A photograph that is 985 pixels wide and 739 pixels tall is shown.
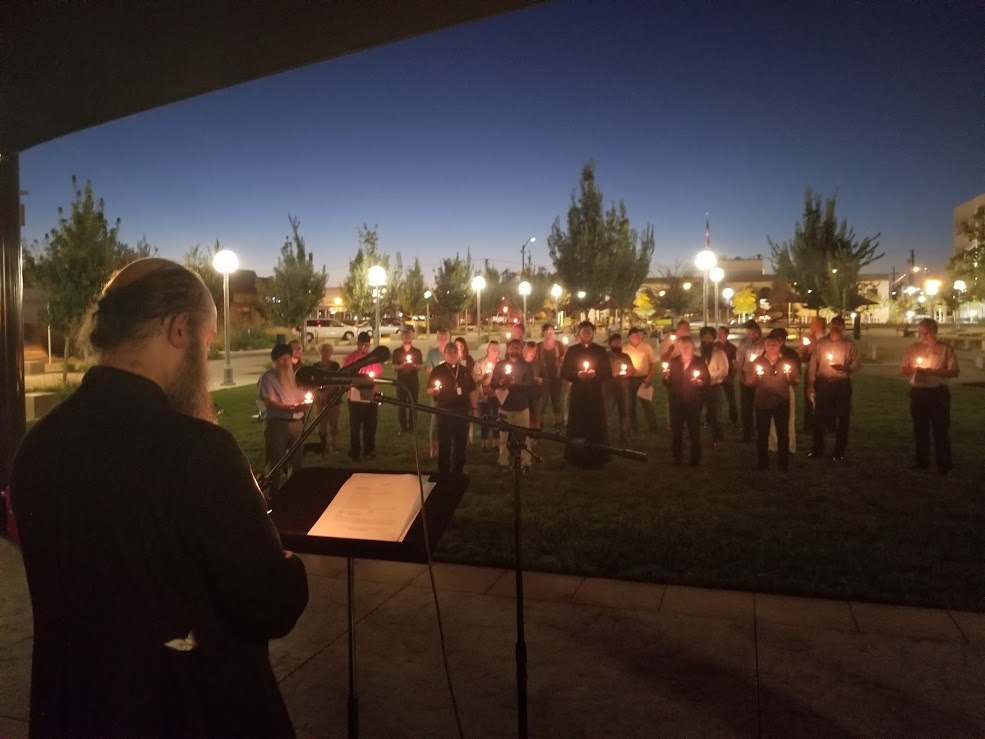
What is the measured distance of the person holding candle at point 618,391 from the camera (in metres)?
11.7

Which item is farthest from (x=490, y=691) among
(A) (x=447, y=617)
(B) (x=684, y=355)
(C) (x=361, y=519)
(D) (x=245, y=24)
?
(B) (x=684, y=355)

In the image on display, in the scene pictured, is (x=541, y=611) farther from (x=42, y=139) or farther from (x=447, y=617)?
(x=42, y=139)

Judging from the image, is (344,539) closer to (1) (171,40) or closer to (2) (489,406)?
(1) (171,40)

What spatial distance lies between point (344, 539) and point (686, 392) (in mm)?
8217

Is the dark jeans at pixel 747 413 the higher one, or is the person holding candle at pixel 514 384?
the person holding candle at pixel 514 384

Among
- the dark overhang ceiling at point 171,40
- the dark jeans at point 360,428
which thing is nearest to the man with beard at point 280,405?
the dark jeans at point 360,428

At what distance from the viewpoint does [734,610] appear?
18.0 ft

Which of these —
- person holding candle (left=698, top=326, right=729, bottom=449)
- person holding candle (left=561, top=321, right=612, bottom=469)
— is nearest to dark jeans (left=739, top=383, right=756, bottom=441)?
person holding candle (left=698, top=326, right=729, bottom=449)

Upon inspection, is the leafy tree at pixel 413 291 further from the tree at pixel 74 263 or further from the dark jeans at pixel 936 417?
the dark jeans at pixel 936 417

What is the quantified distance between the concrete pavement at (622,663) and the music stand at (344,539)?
128cm

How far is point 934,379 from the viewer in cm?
961

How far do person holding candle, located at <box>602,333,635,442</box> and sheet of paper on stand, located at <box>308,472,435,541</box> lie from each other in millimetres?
8715

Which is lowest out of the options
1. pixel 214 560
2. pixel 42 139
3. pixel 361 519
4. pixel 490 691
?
pixel 490 691

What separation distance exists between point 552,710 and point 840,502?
18.5ft
